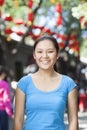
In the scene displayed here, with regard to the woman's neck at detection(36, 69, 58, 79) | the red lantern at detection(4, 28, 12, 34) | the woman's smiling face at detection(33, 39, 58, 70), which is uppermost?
the red lantern at detection(4, 28, 12, 34)

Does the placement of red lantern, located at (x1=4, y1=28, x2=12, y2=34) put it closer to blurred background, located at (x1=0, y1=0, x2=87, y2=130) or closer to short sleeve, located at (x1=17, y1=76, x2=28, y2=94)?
blurred background, located at (x1=0, y1=0, x2=87, y2=130)

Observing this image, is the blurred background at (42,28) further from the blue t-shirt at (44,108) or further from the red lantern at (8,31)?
the blue t-shirt at (44,108)

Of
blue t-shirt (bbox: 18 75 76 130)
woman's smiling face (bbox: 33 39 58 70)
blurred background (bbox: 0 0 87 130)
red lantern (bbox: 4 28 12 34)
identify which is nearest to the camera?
blue t-shirt (bbox: 18 75 76 130)

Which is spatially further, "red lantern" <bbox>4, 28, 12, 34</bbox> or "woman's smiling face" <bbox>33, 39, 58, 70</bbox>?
"red lantern" <bbox>4, 28, 12, 34</bbox>

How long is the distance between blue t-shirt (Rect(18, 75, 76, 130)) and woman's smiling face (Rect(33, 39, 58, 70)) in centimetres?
17

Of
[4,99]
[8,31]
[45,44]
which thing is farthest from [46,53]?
[8,31]

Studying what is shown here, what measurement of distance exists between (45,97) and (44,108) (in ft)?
0.23

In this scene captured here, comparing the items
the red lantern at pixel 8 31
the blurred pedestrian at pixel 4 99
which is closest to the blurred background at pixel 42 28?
the red lantern at pixel 8 31

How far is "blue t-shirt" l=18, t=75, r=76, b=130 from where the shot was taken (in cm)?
330

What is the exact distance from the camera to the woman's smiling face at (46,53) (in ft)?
11.2

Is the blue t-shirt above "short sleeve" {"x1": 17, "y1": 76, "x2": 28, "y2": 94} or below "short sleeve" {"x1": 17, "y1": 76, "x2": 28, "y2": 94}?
below

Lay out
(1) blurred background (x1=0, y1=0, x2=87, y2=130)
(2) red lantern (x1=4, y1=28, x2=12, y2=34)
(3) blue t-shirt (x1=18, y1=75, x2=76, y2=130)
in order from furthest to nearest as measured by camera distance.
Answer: (2) red lantern (x1=4, y1=28, x2=12, y2=34), (1) blurred background (x1=0, y1=0, x2=87, y2=130), (3) blue t-shirt (x1=18, y1=75, x2=76, y2=130)

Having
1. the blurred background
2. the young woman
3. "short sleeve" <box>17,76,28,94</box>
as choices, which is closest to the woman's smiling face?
the young woman

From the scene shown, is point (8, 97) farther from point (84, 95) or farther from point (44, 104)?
point (84, 95)
